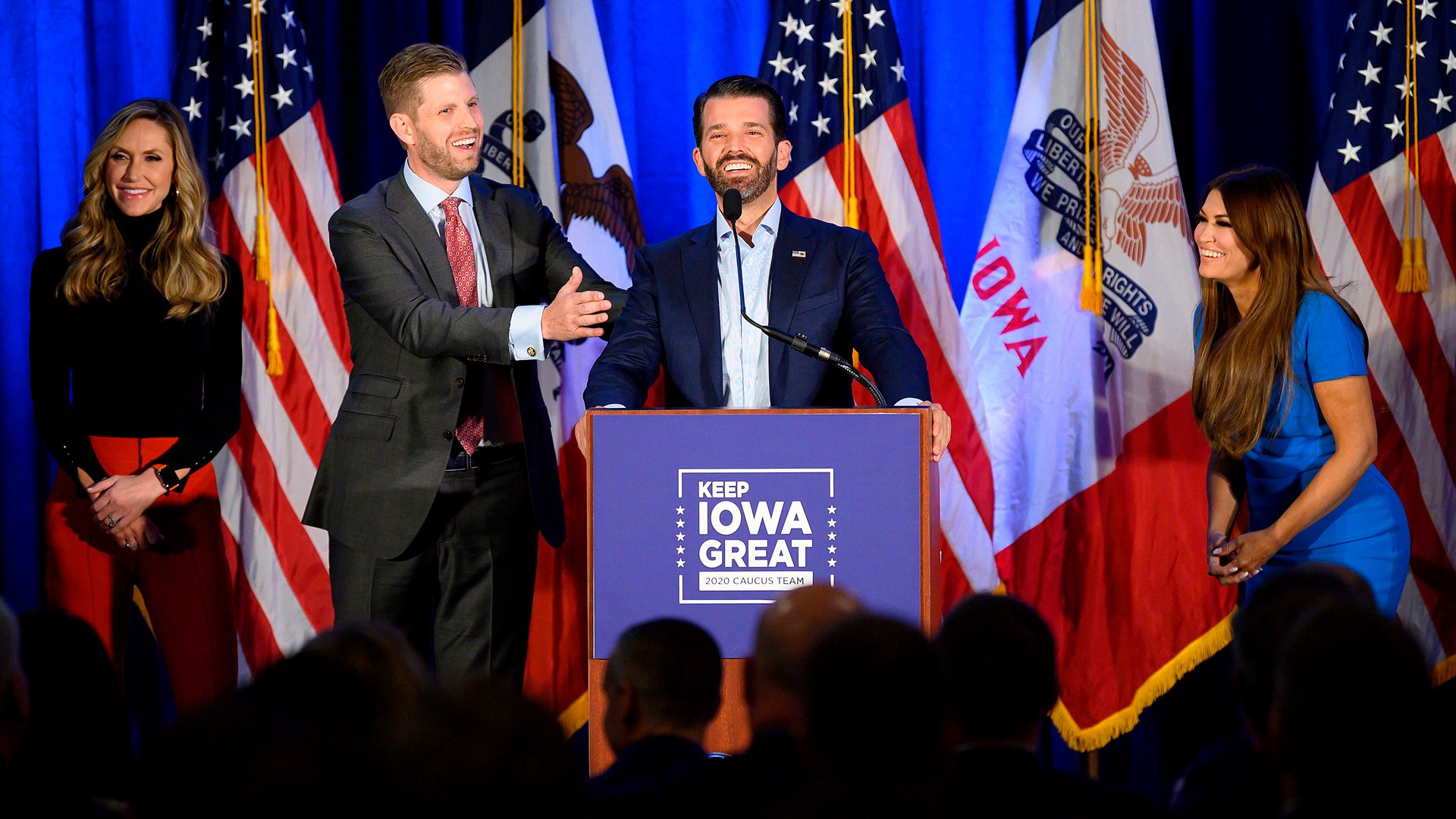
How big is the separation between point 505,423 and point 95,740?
6.41 feet

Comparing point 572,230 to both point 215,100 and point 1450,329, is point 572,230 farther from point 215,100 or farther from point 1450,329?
point 1450,329

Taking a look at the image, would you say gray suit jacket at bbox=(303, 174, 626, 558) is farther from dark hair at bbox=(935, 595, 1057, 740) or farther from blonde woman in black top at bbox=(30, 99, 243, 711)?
dark hair at bbox=(935, 595, 1057, 740)

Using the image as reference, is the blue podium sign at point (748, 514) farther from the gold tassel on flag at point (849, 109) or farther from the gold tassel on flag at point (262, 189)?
the gold tassel on flag at point (262, 189)

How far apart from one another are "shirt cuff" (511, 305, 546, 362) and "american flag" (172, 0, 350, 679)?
1.87 m

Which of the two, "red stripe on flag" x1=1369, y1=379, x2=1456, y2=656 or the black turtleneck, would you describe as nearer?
the black turtleneck

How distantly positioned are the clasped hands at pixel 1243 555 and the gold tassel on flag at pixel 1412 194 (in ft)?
5.31

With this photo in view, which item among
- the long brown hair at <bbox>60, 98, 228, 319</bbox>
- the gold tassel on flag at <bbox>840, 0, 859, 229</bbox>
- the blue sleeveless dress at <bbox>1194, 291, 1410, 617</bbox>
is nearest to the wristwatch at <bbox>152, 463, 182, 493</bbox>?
the long brown hair at <bbox>60, 98, 228, 319</bbox>

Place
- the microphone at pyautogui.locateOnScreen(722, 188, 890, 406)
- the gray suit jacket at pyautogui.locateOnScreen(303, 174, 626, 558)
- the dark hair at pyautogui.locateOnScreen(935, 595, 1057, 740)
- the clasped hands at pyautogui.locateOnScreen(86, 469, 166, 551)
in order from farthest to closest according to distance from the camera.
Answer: the clasped hands at pyautogui.locateOnScreen(86, 469, 166, 551) < the gray suit jacket at pyautogui.locateOnScreen(303, 174, 626, 558) < the microphone at pyautogui.locateOnScreen(722, 188, 890, 406) < the dark hair at pyautogui.locateOnScreen(935, 595, 1057, 740)

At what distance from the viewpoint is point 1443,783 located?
4.86 ft

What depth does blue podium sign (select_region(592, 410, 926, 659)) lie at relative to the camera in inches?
117

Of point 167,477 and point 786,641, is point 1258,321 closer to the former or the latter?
point 786,641

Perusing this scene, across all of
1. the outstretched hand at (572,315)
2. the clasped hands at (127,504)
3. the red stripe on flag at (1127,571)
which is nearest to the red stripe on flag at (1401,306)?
the red stripe on flag at (1127,571)

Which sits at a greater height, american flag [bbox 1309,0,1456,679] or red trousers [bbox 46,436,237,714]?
american flag [bbox 1309,0,1456,679]

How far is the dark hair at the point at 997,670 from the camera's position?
1.92 meters
